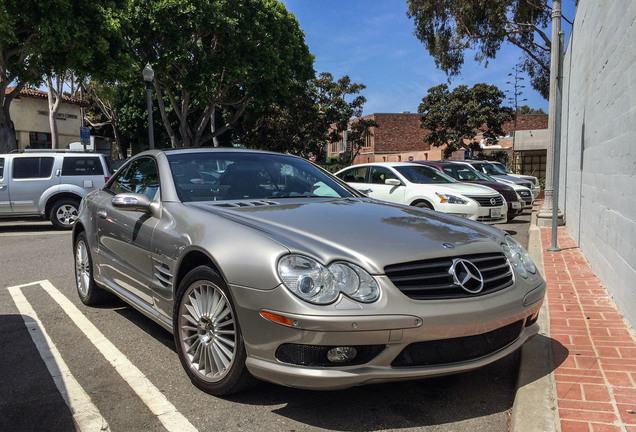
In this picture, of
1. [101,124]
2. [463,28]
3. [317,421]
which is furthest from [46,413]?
[101,124]

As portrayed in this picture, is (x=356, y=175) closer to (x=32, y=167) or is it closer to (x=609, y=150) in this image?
(x=609, y=150)

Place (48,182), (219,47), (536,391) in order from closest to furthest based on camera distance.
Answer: (536,391) → (48,182) → (219,47)

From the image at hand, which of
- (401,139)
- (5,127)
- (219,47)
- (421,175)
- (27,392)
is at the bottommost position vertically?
(27,392)

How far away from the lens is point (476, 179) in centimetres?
1414

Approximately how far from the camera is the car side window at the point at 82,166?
12074 mm

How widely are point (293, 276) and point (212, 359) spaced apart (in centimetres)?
86

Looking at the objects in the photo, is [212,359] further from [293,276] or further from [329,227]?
[329,227]

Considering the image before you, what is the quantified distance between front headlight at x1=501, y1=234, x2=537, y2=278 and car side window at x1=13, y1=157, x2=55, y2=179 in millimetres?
11375

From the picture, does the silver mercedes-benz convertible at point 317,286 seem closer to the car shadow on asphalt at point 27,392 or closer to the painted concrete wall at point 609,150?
the car shadow on asphalt at point 27,392

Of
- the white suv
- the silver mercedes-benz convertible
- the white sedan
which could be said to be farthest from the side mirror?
the white suv

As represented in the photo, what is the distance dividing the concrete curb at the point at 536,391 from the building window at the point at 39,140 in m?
32.7

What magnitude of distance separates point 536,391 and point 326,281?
1497mm

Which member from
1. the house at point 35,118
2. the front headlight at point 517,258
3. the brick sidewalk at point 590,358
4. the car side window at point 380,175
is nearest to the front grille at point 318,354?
the brick sidewalk at point 590,358

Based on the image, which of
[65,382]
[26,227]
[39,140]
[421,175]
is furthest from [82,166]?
[39,140]
